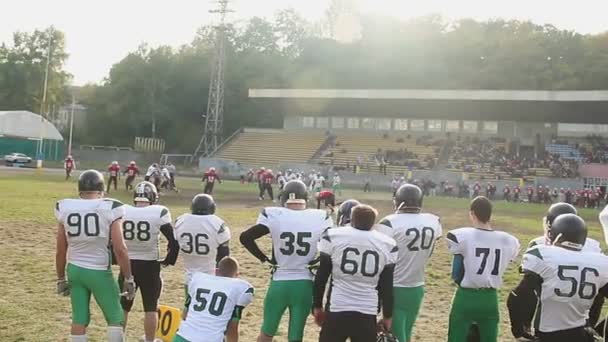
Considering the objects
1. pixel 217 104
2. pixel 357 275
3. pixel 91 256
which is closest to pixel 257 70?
pixel 217 104

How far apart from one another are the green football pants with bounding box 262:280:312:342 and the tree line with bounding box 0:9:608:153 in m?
58.2

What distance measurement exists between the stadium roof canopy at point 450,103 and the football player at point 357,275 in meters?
42.0

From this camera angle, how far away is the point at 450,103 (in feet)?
169

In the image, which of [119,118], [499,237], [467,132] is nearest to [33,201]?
[499,237]

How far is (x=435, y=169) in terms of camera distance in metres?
48.1

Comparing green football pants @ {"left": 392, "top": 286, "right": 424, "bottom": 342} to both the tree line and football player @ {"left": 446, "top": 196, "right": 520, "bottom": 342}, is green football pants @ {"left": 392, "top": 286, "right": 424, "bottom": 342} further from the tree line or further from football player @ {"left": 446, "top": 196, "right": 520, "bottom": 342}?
the tree line

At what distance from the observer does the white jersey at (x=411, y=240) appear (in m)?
6.46

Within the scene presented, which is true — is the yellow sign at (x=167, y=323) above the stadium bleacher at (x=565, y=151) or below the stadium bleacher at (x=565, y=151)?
below

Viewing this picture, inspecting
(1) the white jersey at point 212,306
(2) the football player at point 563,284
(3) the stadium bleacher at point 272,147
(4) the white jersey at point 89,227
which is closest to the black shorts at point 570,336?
(2) the football player at point 563,284

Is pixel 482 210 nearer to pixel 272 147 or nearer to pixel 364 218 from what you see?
pixel 364 218

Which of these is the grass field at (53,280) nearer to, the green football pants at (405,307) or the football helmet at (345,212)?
the football helmet at (345,212)

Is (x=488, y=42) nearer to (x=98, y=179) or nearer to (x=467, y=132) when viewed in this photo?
(x=467, y=132)

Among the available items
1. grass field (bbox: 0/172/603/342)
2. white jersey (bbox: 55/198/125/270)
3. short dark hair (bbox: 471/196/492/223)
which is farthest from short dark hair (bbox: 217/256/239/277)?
grass field (bbox: 0/172/603/342)

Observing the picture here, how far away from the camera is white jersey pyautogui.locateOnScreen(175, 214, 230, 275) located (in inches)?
280
